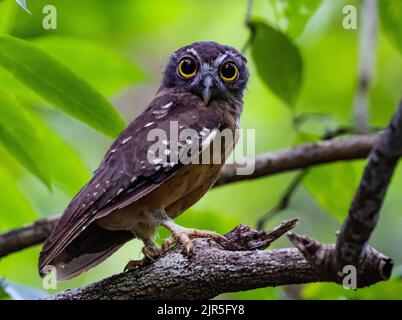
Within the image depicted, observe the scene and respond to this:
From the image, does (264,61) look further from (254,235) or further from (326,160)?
(254,235)

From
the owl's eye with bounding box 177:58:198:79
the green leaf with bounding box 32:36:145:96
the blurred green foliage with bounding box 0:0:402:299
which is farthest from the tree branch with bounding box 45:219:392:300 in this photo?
the green leaf with bounding box 32:36:145:96

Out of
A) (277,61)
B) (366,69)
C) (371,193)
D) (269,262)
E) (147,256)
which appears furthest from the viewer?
(366,69)

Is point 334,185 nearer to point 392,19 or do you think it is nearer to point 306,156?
point 306,156

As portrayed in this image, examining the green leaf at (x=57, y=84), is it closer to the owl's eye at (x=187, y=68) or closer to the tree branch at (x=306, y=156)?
the owl's eye at (x=187, y=68)

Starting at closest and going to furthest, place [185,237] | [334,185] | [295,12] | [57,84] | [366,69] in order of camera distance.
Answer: [57,84], [185,237], [295,12], [334,185], [366,69]

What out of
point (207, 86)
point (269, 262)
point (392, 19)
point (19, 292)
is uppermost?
point (392, 19)

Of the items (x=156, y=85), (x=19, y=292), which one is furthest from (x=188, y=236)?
(x=156, y=85)
